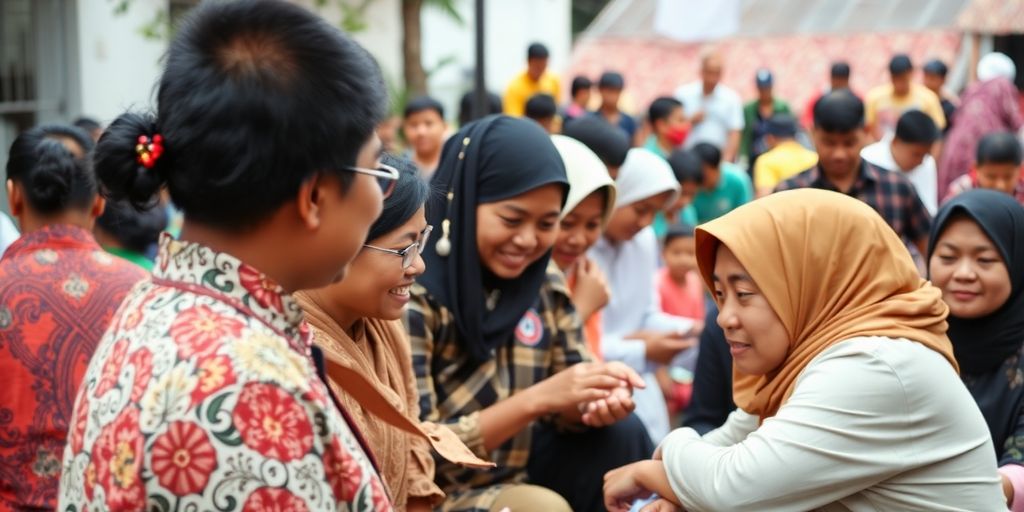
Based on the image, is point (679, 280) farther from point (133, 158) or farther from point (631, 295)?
point (133, 158)

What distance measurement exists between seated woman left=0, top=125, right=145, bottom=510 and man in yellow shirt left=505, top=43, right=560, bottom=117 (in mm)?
7842

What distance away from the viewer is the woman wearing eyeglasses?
2529mm

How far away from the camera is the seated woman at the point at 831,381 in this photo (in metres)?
2.38


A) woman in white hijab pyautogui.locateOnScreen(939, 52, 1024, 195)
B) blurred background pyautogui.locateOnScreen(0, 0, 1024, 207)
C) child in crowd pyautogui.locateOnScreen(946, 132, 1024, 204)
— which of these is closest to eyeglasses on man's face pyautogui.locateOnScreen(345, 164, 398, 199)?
child in crowd pyautogui.locateOnScreen(946, 132, 1024, 204)

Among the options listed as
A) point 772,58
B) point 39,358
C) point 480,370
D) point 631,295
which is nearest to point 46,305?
point 39,358

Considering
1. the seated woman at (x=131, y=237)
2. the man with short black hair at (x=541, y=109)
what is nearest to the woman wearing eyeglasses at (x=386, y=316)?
the seated woman at (x=131, y=237)

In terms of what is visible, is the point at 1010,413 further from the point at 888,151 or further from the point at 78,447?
the point at 888,151

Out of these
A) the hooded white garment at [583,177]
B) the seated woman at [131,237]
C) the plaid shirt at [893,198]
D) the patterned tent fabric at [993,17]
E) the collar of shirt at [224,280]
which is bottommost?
the seated woman at [131,237]

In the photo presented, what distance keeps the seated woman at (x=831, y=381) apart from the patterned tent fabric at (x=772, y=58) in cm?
1257

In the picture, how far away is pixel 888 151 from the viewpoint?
22.4 feet

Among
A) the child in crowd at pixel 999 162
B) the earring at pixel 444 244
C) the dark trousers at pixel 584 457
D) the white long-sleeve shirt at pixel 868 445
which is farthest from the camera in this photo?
the child in crowd at pixel 999 162

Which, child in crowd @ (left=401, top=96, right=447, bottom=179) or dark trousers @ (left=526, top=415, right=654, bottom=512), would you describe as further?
child in crowd @ (left=401, top=96, right=447, bottom=179)

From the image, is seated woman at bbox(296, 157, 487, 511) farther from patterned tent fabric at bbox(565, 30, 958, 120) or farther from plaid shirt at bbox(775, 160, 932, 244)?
patterned tent fabric at bbox(565, 30, 958, 120)

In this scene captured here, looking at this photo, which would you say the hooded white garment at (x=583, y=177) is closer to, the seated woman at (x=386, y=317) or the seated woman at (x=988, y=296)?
the seated woman at (x=988, y=296)
